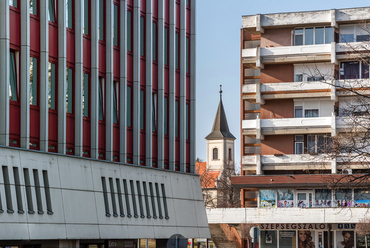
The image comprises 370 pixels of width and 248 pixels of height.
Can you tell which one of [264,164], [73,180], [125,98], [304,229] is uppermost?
[125,98]

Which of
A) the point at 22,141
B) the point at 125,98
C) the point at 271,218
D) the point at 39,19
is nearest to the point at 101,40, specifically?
the point at 125,98

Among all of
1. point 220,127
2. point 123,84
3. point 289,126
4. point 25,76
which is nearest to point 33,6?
point 25,76

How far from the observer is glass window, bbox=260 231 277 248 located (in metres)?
61.1

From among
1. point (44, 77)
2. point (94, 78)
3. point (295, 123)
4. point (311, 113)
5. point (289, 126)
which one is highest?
point (44, 77)

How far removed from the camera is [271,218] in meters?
58.2

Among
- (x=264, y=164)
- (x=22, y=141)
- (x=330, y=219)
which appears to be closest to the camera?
(x=22, y=141)

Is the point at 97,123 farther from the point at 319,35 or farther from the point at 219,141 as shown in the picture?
the point at 219,141

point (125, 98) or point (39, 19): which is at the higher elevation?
point (39, 19)

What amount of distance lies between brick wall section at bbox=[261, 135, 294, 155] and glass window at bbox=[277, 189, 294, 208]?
2.93 metres

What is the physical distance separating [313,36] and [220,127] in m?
96.2

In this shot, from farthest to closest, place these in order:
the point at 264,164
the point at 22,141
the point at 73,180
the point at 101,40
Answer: the point at 264,164, the point at 101,40, the point at 73,180, the point at 22,141

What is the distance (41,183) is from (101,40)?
782 cm

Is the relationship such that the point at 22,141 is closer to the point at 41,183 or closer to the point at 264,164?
the point at 41,183

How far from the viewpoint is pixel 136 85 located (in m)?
35.8
